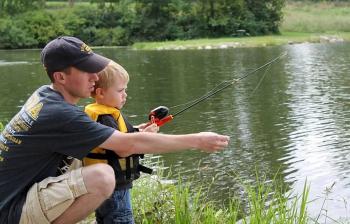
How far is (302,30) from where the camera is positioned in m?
61.8

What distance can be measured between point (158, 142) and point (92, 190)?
1.79 ft

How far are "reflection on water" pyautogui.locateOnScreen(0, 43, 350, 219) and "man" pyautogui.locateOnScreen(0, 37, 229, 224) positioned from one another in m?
3.03

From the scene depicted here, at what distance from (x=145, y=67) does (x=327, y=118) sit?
61.8 ft

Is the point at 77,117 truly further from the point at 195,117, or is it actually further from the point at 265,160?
the point at 195,117

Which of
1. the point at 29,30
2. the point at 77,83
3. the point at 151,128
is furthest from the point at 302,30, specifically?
the point at 77,83

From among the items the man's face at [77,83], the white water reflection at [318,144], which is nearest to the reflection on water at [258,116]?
the white water reflection at [318,144]

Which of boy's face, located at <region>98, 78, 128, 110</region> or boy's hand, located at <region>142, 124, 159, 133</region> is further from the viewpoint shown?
boy's hand, located at <region>142, 124, 159, 133</region>

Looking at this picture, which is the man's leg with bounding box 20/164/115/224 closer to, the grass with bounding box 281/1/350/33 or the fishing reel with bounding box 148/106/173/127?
the fishing reel with bounding box 148/106/173/127

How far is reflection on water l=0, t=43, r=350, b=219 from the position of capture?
378 inches

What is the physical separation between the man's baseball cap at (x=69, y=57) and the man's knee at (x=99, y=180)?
25.9 inches

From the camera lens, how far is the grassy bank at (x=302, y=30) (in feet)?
163

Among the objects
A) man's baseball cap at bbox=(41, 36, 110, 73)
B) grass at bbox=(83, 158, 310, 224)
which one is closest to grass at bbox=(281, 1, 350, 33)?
grass at bbox=(83, 158, 310, 224)

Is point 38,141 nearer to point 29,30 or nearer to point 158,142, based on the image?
point 158,142

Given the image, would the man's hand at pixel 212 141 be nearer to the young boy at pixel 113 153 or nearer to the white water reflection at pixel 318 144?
the young boy at pixel 113 153
